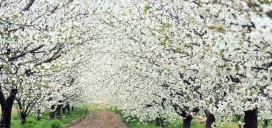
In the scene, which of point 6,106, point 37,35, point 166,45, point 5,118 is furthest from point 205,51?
point 5,118

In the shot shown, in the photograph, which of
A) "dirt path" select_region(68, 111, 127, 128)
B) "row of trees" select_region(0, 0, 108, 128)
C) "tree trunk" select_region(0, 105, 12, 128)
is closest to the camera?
"row of trees" select_region(0, 0, 108, 128)

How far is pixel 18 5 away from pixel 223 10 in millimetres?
8325

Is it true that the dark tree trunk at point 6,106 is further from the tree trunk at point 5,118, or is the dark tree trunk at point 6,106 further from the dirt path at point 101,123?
the dirt path at point 101,123

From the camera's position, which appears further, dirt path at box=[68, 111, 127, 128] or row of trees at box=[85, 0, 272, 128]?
dirt path at box=[68, 111, 127, 128]

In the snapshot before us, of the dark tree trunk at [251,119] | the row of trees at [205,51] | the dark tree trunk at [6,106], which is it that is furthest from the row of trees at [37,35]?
the dark tree trunk at [251,119]

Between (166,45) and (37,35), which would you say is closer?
(37,35)

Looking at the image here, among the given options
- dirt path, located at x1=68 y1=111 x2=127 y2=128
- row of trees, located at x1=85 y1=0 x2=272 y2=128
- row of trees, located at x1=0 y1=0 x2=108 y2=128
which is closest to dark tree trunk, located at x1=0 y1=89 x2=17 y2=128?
row of trees, located at x1=0 y1=0 x2=108 y2=128

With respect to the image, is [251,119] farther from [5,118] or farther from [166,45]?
[5,118]

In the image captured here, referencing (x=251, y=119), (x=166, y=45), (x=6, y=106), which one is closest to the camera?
(x=166, y=45)

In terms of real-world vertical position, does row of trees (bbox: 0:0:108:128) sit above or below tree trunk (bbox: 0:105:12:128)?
above

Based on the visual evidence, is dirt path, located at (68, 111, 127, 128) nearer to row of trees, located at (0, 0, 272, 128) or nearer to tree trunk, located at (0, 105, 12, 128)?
row of trees, located at (0, 0, 272, 128)

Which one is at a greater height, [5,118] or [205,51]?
[205,51]

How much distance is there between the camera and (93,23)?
15555 millimetres

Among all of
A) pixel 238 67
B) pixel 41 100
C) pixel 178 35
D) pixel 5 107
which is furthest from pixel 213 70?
pixel 41 100
